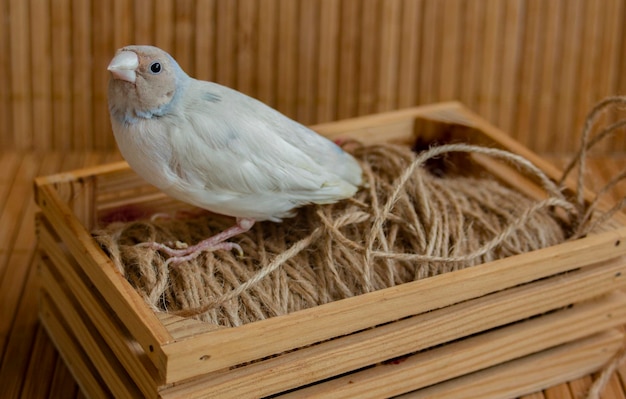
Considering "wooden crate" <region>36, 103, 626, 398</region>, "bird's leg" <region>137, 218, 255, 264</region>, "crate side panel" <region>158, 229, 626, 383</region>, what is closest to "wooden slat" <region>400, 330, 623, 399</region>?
"wooden crate" <region>36, 103, 626, 398</region>

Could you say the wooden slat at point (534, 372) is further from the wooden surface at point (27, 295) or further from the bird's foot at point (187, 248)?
the bird's foot at point (187, 248)

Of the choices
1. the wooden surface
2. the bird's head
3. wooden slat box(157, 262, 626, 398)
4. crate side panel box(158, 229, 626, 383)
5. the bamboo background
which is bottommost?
the wooden surface

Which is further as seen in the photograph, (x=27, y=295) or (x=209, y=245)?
(x=27, y=295)

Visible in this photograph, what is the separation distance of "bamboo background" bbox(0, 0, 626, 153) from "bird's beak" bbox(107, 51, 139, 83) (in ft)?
1.99

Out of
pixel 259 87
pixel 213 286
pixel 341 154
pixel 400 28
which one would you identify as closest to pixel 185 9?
pixel 259 87

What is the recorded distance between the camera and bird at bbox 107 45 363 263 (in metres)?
1.05

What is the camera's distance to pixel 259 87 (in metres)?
1.68

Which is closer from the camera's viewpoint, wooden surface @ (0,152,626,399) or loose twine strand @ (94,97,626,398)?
loose twine strand @ (94,97,626,398)

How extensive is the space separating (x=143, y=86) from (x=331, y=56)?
66cm

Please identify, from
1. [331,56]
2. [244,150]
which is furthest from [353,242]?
[331,56]

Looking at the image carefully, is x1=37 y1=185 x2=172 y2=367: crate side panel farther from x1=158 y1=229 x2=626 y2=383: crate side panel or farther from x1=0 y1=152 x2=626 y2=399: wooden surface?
x1=0 y1=152 x2=626 y2=399: wooden surface

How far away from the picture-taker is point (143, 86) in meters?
1.04

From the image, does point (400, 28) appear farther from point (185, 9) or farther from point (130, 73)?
point (130, 73)

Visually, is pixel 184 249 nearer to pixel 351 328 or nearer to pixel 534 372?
pixel 351 328
